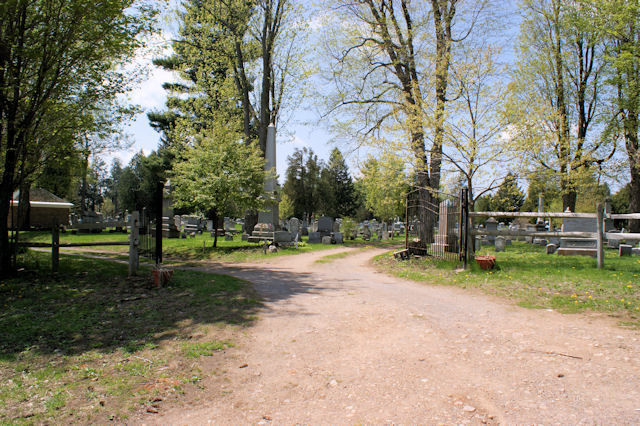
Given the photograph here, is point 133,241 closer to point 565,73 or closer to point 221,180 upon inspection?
point 221,180

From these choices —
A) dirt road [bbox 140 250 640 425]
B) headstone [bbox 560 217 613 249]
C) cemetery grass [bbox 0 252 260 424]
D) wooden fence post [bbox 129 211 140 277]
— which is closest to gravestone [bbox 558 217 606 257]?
headstone [bbox 560 217 613 249]

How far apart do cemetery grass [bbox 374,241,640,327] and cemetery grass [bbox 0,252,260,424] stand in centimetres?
497

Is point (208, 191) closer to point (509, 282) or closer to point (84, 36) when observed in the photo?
point (84, 36)

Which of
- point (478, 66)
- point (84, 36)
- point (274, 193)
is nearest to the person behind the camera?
point (84, 36)

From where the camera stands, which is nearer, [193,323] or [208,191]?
[193,323]

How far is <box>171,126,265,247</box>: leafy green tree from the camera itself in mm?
17219

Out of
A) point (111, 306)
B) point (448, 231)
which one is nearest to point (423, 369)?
point (111, 306)

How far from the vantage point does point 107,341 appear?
4902 millimetres

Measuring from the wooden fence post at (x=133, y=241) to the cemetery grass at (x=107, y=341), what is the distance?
37cm

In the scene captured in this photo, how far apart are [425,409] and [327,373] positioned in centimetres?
114

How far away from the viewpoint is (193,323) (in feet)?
18.4

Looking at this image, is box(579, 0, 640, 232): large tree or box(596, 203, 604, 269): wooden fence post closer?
box(596, 203, 604, 269): wooden fence post

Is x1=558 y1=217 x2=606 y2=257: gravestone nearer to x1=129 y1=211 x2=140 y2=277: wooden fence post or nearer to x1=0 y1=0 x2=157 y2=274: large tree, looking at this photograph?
x1=129 y1=211 x2=140 y2=277: wooden fence post

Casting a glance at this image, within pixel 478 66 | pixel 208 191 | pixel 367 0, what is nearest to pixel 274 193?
pixel 208 191
